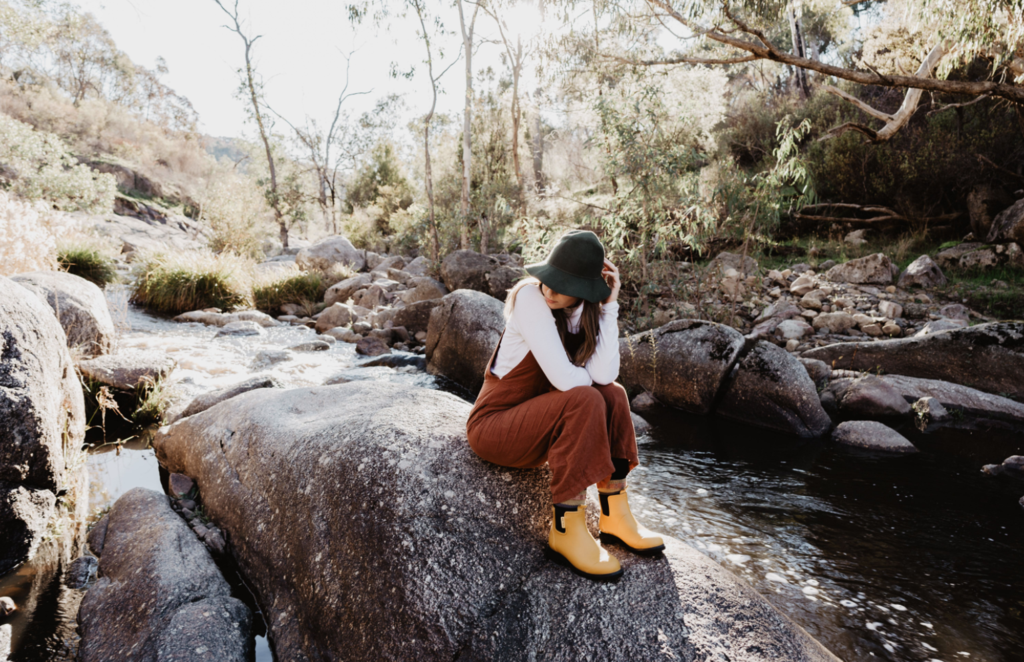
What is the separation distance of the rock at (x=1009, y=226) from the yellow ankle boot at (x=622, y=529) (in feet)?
37.1

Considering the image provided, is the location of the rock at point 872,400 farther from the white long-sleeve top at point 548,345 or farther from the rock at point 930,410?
the white long-sleeve top at point 548,345

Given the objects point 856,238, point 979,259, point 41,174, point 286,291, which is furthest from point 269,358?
point 856,238

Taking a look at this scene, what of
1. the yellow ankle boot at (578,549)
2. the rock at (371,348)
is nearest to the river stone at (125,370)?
the rock at (371,348)

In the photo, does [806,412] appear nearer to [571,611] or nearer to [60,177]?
[571,611]

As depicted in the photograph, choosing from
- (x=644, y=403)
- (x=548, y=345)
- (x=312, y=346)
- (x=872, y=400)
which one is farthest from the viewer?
(x=312, y=346)

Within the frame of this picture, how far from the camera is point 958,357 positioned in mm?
6488

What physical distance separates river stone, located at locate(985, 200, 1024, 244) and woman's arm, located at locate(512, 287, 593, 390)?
449 inches

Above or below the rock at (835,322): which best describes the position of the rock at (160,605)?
below

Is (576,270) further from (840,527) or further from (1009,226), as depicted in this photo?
(1009,226)

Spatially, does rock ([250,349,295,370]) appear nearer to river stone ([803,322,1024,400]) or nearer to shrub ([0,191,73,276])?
shrub ([0,191,73,276])

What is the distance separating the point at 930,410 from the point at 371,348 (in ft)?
23.8

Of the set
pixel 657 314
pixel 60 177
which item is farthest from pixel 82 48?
pixel 657 314

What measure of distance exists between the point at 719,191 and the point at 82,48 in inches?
1549

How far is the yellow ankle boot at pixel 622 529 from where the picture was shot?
2404mm
